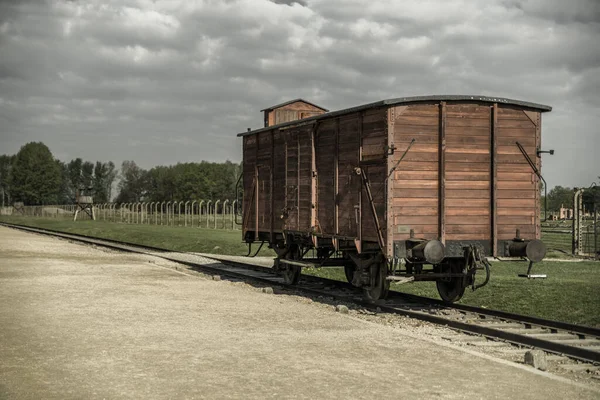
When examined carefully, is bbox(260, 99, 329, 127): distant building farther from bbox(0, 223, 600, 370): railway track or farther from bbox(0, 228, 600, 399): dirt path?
bbox(0, 228, 600, 399): dirt path

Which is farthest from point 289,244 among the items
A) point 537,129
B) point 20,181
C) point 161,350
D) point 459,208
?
point 20,181

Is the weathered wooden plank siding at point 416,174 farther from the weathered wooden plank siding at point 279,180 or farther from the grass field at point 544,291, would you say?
the weathered wooden plank siding at point 279,180

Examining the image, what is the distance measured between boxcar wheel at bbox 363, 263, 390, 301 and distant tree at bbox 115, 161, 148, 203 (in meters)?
156

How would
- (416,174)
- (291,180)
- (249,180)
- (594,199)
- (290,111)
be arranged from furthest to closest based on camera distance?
1. (594,199)
2. (290,111)
3. (249,180)
4. (291,180)
5. (416,174)

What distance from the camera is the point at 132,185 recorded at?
547 feet

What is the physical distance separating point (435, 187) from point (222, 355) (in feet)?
18.6

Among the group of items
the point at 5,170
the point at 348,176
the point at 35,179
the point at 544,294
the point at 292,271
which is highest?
the point at 5,170

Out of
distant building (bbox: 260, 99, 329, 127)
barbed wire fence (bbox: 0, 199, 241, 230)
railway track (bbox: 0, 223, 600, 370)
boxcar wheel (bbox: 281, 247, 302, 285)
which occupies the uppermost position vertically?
distant building (bbox: 260, 99, 329, 127)

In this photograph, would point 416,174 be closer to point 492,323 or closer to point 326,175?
point 326,175

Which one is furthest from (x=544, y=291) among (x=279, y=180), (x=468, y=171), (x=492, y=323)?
(x=279, y=180)

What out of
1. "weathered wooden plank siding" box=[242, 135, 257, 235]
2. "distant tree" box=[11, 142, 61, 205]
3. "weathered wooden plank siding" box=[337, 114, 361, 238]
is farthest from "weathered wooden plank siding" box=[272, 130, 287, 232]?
"distant tree" box=[11, 142, 61, 205]

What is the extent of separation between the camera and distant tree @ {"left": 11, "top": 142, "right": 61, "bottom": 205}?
14725 centimetres

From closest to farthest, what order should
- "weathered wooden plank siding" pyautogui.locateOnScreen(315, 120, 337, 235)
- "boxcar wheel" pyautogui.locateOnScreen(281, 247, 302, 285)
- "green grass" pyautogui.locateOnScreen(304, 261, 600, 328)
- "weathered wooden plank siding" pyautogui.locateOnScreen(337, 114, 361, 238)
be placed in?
"green grass" pyautogui.locateOnScreen(304, 261, 600, 328), "weathered wooden plank siding" pyautogui.locateOnScreen(337, 114, 361, 238), "weathered wooden plank siding" pyautogui.locateOnScreen(315, 120, 337, 235), "boxcar wheel" pyautogui.locateOnScreen(281, 247, 302, 285)

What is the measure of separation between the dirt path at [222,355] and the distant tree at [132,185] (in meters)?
155
